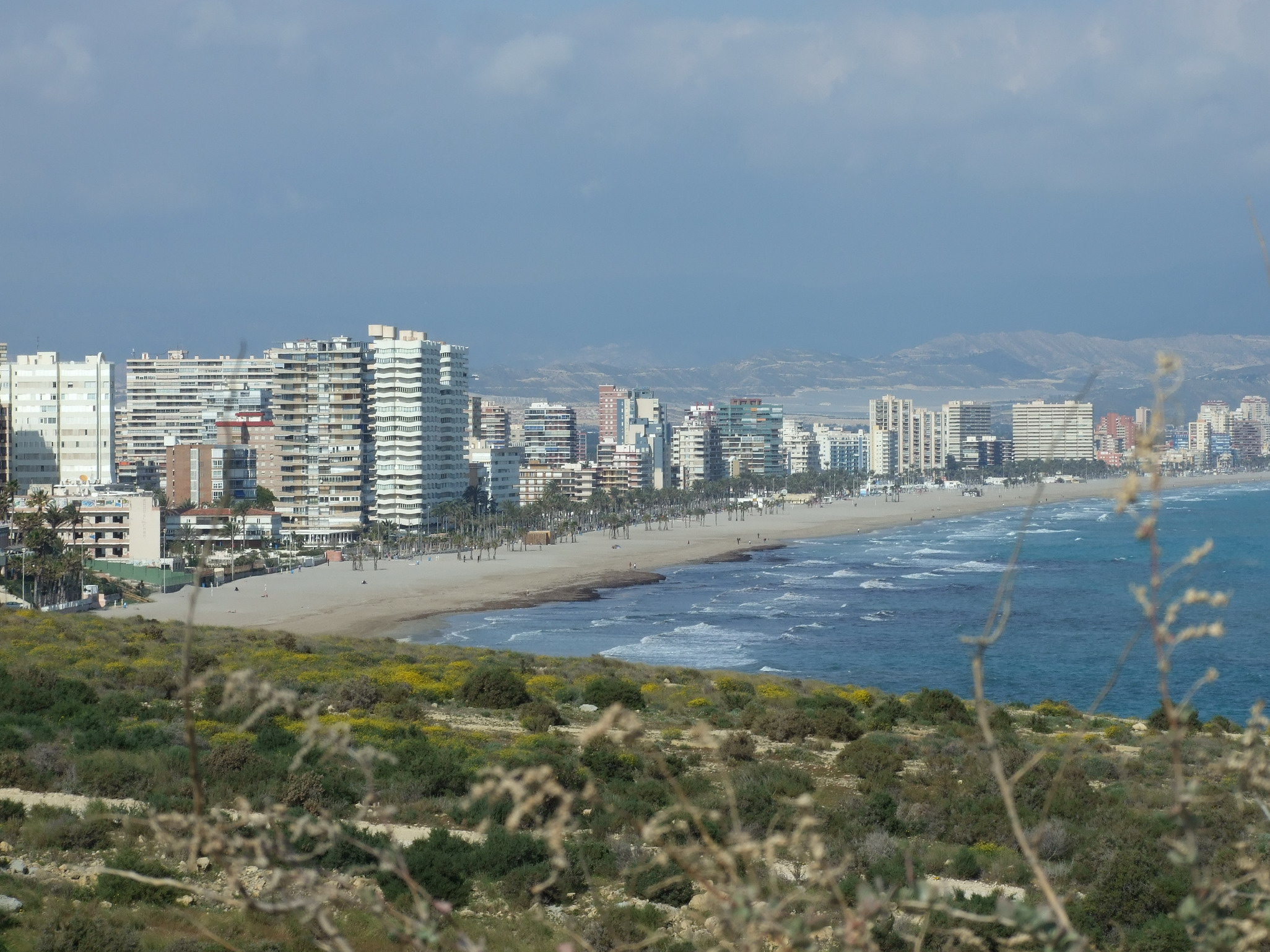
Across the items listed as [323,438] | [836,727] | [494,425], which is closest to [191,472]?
[323,438]

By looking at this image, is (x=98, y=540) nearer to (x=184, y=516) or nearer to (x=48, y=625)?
(x=184, y=516)

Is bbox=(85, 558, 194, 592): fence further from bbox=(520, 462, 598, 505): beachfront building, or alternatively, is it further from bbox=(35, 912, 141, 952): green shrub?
bbox=(520, 462, 598, 505): beachfront building

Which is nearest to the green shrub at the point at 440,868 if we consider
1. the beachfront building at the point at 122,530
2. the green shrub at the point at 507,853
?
the green shrub at the point at 507,853

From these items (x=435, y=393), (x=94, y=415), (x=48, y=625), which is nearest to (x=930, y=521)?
(x=435, y=393)

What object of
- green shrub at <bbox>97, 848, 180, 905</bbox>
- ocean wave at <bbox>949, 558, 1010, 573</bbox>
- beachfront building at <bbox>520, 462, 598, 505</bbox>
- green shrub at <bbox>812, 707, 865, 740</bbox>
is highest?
beachfront building at <bbox>520, 462, 598, 505</bbox>

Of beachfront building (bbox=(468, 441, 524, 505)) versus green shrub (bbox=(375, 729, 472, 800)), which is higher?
beachfront building (bbox=(468, 441, 524, 505))

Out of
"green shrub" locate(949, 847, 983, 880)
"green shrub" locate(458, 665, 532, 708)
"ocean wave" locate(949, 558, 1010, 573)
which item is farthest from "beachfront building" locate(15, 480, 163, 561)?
"green shrub" locate(949, 847, 983, 880)
